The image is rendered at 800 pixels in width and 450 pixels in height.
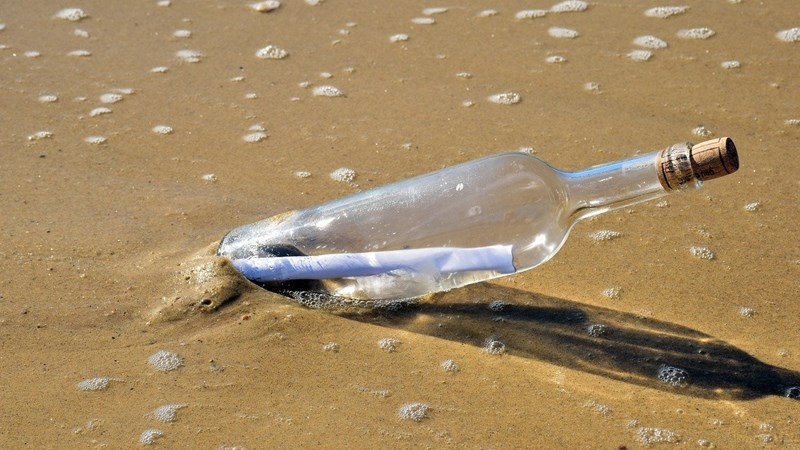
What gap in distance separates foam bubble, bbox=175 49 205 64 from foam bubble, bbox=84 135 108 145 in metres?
0.65

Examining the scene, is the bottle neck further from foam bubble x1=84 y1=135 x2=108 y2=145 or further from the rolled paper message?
foam bubble x1=84 y1=135 x2=108 y2=145

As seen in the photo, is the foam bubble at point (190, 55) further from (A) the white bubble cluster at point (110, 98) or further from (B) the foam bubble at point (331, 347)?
(B) the foam bubble at point (331, 347)

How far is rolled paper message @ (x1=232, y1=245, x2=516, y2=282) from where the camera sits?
2.32 metres

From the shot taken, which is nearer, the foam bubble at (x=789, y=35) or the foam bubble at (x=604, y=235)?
the foam bubble at (x=604, y=235)

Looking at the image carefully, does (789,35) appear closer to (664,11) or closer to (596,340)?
(664,11)

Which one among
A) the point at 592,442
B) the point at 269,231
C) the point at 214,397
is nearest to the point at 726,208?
the point at 592,442

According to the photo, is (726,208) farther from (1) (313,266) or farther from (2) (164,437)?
(2) (164,437)

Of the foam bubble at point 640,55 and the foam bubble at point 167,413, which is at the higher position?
the foam bubble at point 167,413

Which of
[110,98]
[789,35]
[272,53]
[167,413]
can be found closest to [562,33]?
[789,35]

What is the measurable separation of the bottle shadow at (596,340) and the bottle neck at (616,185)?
34 cm

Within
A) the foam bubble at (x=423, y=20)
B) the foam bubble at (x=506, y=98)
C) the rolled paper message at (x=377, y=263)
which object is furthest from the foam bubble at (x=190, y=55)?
the rolled paper message at (x=377, y=263)

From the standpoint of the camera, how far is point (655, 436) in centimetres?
216

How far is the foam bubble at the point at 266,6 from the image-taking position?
14.5 feet

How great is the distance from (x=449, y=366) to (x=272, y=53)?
209 centimetres
